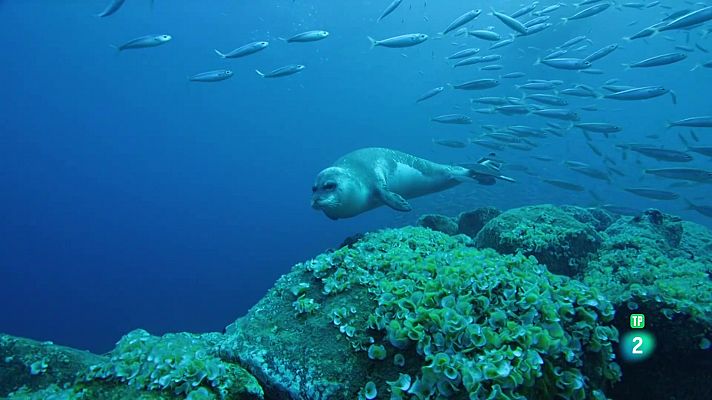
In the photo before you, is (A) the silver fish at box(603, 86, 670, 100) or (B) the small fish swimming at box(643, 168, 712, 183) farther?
(A) the silver fish at box(603, 86, 670, 100)

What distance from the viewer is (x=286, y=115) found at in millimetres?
96000

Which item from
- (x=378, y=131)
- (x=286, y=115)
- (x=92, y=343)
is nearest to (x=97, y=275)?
(x=92, y=343)

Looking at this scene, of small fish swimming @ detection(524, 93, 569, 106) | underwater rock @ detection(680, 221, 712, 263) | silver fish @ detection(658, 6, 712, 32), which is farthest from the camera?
small fish swimming @ detection(524, 93, 569, 106)

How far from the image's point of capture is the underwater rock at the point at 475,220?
718 centimetres

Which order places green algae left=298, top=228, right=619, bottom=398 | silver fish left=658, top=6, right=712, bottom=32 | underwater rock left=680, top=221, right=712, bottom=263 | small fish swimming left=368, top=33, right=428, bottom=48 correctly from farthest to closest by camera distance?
1. small fish swimming left=368, top=33, right=428, bottom=48
2. silver fish left=658, top=6, right=712, bottom=32
3. underwater rock left=680, top=221, right=712, bottom=263
4. green algae left=298, top=228, right=619, bottom=398

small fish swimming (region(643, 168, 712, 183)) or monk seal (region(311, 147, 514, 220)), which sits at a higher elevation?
monk seal (region(311, 147, 514, 220))

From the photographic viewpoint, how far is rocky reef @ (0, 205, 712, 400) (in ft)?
6.88

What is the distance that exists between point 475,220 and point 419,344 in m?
5.44


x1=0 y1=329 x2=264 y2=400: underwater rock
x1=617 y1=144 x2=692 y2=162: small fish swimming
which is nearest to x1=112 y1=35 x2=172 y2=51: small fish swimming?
x1=0 y1=329 x2=264 y2=400: underwater rock

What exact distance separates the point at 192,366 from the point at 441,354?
1492 millimetres

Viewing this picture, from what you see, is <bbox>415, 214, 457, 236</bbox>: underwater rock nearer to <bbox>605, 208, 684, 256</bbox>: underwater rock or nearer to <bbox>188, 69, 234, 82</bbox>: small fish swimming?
<bbox>605, 208, 684, 256</bbox>: underwater rock

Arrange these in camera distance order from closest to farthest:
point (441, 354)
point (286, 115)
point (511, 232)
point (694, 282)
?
point (441, 354) → point (694, 282) → point (511, 232) → point (286, 115)

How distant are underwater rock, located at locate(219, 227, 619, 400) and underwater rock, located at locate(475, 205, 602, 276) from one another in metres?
1.67

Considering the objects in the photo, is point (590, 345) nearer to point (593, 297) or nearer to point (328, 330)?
point (593, 297)
